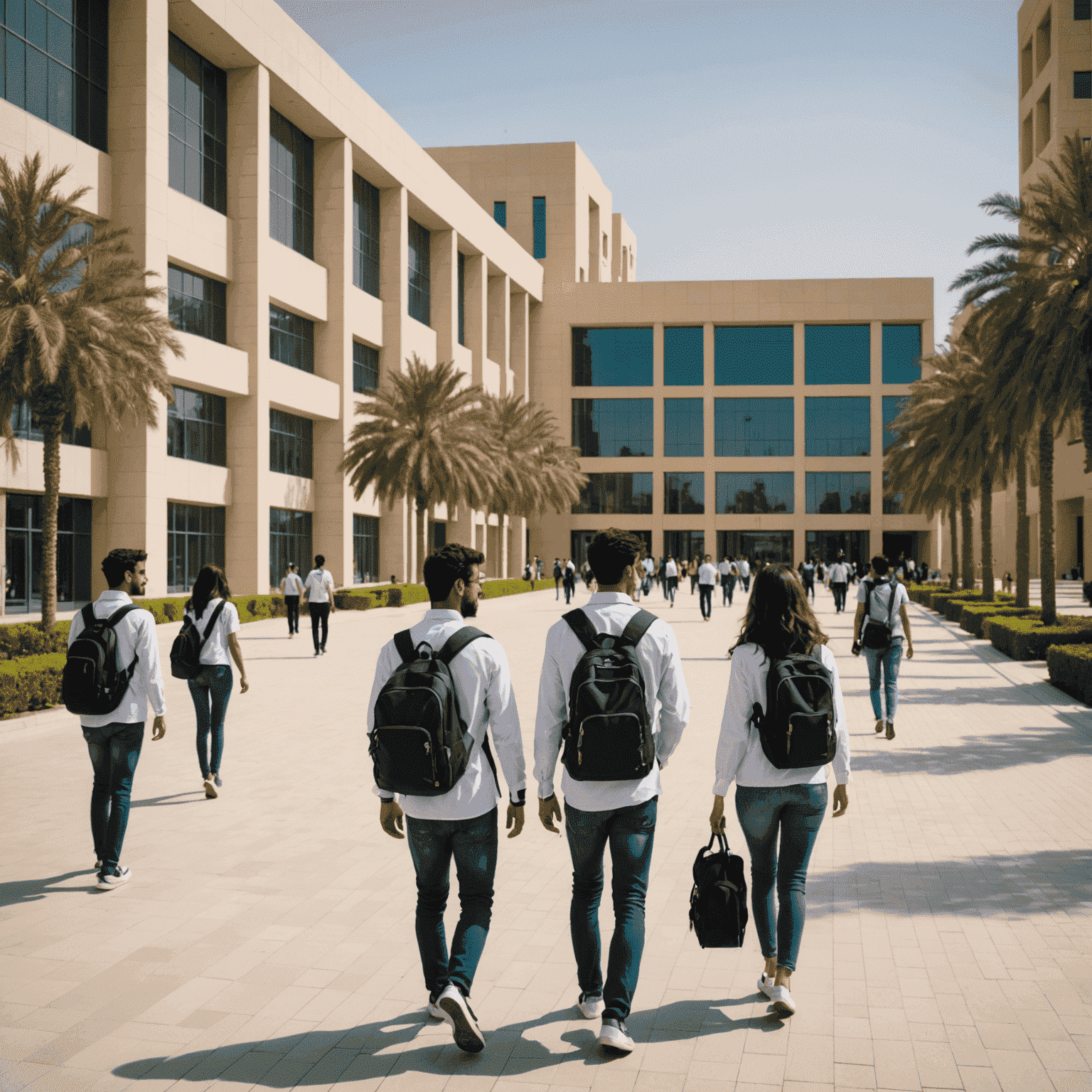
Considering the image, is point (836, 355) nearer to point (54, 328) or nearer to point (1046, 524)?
point (1046, 524)

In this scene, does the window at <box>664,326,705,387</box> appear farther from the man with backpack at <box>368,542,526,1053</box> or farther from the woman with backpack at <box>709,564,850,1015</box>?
the man with backpack at <box>368,542,526,1053</box>

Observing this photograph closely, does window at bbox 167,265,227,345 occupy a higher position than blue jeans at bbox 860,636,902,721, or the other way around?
window at bbox 167,265,227,345

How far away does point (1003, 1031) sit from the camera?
4.15 metres

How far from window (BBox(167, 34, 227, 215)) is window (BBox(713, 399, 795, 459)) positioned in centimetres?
4202

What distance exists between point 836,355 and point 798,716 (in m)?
69.8

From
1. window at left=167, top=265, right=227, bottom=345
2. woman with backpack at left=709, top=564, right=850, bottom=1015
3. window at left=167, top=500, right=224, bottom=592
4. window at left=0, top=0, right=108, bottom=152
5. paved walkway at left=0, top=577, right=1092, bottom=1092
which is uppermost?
window at left=0, top=0, right=108, bottom=152

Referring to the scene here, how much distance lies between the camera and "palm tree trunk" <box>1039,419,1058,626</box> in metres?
20.7

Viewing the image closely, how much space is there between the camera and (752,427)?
70.7 metres

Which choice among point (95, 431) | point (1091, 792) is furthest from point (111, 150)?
point (1091, 792)

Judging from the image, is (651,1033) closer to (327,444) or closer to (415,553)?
(327,444)

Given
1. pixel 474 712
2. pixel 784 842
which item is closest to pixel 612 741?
pixel 474 712

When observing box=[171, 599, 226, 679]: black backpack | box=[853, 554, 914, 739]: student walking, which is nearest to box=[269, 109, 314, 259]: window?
box=[853, 554, 914, 739]: student walking

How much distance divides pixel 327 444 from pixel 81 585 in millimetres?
12998

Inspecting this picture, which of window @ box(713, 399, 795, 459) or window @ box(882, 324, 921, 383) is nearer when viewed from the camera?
window @ box(882, 324, 921, 383)
